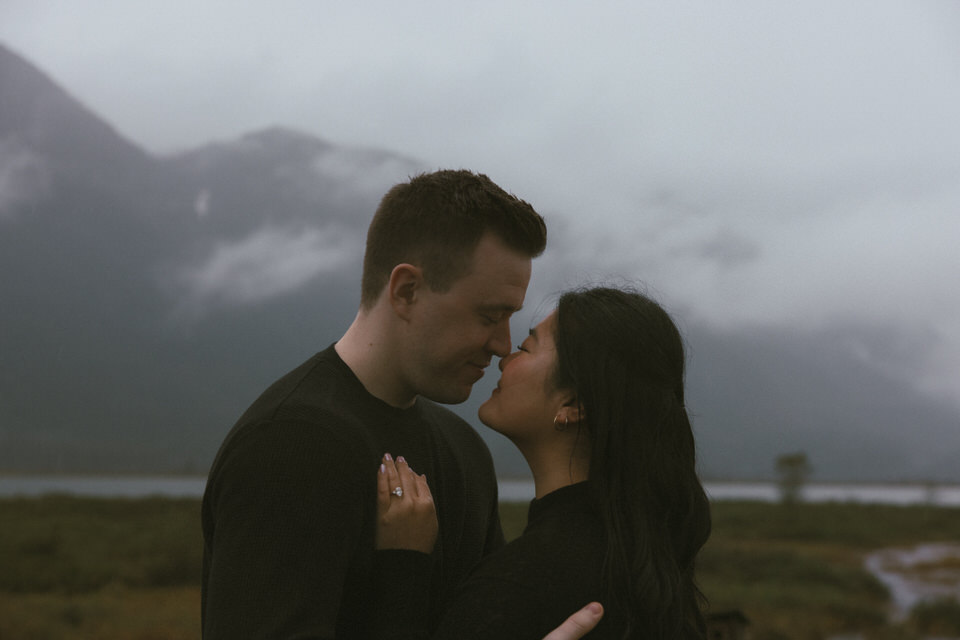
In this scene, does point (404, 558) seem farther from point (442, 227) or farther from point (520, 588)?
point (442, 227)

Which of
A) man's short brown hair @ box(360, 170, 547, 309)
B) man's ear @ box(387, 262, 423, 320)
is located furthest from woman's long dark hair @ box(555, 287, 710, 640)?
man's ear @ box(387, 262, 423, 320)

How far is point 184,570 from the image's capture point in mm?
23078

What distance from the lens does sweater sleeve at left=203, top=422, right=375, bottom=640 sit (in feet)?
6.90

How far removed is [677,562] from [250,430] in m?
1.46

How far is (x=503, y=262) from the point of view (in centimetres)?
282

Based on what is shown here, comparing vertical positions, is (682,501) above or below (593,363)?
below

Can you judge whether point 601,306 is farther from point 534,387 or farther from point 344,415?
point 344,415

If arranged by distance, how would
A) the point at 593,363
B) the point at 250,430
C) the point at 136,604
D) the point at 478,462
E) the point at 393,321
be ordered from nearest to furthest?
the point at 250,430 < the point at 593,363 < the point at 393,321 < the point at 478,462 < the point at 136,604

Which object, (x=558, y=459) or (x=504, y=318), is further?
(x=504, y=318)

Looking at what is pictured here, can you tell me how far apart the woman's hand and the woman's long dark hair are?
54cm

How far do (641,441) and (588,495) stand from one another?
9.5 inches

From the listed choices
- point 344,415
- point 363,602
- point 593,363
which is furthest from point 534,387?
point 363,602

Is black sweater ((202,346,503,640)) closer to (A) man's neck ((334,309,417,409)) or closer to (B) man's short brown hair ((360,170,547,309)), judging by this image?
(A) man's neck ((334,309,417,409))

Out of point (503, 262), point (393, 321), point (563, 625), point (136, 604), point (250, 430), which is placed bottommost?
point (136, 604)
